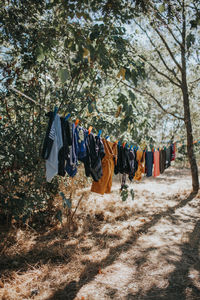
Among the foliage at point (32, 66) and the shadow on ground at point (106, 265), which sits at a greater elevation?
the foliage at point (32, 66)

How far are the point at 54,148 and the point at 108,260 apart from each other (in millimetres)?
1848

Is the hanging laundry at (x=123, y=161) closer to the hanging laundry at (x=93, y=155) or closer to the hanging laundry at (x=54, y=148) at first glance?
the hanging laundry at (x=93, y=155)

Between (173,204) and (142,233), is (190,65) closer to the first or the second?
(173,204)

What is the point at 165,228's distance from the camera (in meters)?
4.32

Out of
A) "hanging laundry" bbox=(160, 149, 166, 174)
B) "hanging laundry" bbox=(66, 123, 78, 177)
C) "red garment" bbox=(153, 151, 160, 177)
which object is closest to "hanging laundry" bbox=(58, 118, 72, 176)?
"hanging laundry" bbox=(66, 123, 78, 177)

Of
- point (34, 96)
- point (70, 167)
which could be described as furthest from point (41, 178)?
point (34, 96)

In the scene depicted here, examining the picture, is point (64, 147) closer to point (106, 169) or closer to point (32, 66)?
point (106, 169)

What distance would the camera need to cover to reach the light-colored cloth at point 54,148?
2320 millimetres

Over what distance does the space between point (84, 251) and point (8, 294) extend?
4.13 ft

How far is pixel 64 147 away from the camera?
2566 mm

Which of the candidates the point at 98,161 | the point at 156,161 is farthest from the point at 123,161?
the point at 156,161

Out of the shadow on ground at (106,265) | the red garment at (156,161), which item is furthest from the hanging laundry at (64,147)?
the red garment at (156,161)

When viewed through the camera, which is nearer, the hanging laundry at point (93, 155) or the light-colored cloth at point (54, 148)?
the light-colored cloth at point (54, 148)

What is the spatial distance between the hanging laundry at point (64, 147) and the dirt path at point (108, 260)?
4.36ft
